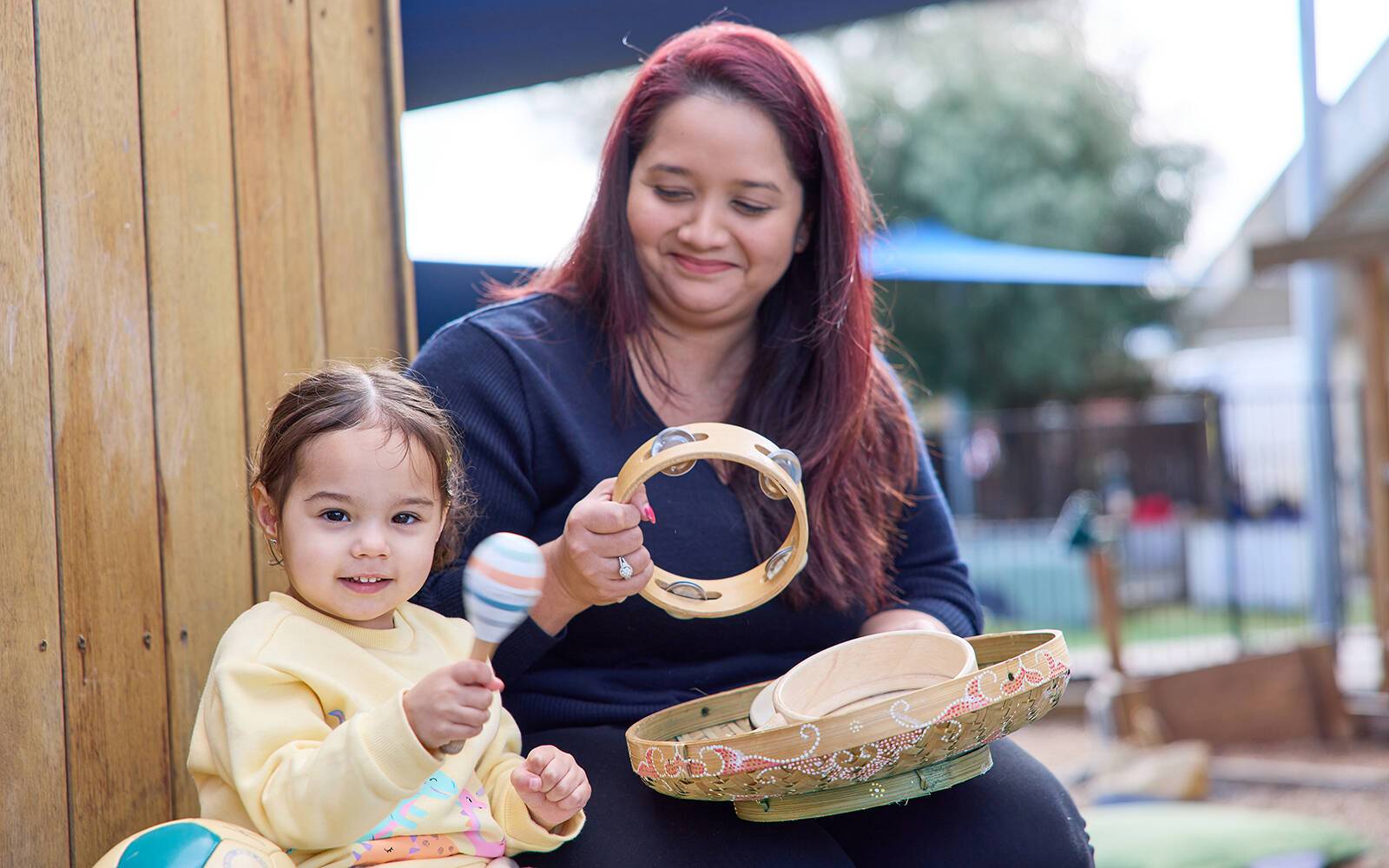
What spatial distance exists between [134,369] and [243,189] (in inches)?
13.3

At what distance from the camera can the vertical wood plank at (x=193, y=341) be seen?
176 cm

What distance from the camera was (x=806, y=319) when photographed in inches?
87.1

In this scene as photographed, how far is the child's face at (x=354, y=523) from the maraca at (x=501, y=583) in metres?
0.30

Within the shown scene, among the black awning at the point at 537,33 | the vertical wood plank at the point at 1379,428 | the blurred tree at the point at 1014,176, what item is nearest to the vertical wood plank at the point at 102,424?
the black awning at the point at 537,33

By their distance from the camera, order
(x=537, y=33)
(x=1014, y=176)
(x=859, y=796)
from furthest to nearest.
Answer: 1. (x=1014, y=176)
2. (x=537, y=33)
3. (x=859, y=796)

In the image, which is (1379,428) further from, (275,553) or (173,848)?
(173,848)

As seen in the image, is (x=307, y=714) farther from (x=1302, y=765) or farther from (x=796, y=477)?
(x=1302, y=765)

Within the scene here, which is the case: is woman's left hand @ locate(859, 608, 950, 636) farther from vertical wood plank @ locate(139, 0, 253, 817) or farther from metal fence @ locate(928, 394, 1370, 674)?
metal fence @ locate(928, 394, 1370, 674)

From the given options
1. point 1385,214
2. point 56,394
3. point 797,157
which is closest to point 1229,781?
point 797,157

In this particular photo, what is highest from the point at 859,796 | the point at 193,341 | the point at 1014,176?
the point at 1014,176

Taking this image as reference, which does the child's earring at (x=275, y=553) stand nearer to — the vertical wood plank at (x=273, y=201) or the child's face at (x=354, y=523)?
the child's face at (x=354, y=523)

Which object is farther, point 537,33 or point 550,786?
point 537,33

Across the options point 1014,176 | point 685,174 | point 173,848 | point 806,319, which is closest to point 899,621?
point 806,319

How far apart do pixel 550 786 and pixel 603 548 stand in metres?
0.28
